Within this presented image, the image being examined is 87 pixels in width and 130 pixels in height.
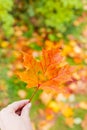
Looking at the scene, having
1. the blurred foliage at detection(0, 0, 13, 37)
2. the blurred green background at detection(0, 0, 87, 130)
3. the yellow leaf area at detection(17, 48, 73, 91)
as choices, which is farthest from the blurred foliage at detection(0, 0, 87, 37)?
the yellow leaf area at detection(17, 48, 73, 91)

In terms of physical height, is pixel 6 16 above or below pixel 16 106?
above

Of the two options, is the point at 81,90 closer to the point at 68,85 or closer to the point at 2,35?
the point at 68,85

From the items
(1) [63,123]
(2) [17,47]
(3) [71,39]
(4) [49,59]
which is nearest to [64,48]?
(3) [71,39]

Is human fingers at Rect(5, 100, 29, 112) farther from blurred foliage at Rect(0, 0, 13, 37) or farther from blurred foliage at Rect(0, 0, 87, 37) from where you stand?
blurred foliage at Rect(0, 0, 87, 37)

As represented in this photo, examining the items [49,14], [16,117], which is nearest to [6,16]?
[49,14]

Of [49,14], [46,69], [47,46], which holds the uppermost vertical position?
[49,14]

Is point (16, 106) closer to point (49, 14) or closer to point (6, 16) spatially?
point (6, 16)

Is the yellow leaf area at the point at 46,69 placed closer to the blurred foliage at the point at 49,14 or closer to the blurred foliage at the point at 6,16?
the blurred foliage at the point at 6,16
